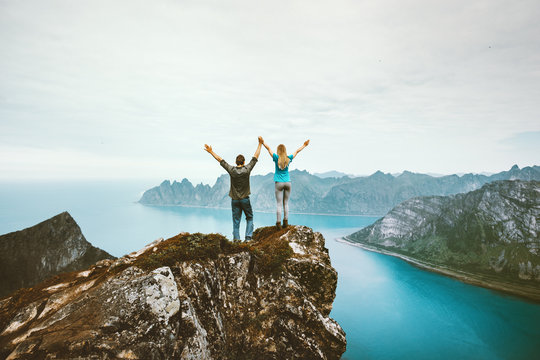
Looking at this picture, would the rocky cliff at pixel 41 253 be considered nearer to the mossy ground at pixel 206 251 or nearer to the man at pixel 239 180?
the mossy ground at pixel 206 251

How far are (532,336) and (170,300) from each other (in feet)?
606

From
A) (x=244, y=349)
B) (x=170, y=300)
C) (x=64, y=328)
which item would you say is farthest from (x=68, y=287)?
(x=244, y=349)

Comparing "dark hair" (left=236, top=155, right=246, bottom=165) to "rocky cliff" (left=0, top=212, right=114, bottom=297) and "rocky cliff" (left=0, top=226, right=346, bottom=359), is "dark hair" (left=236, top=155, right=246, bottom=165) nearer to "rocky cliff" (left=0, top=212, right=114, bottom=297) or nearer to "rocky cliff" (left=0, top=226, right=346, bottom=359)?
"rocky cliff" (left=0, top=226, right=346, bottom=359)

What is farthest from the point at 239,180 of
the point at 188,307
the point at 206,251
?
the point at 188,307

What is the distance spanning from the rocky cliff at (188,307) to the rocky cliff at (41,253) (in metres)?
58.8

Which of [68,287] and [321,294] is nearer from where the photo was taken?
[68,287]

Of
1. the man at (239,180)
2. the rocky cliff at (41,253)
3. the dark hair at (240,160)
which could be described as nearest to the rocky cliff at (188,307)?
the man at (239,180)

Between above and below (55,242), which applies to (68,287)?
above

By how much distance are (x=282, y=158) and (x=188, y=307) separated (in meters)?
8.71

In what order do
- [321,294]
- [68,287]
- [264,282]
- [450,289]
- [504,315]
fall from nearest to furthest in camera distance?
1. [68,287]
2. [264,282]
3. [321,294]
4. [504,315]
5. [450,289]

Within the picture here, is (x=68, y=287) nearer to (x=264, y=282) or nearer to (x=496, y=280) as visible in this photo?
(x=264, y=282)

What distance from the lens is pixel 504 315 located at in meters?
137

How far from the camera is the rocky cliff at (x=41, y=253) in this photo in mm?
53156

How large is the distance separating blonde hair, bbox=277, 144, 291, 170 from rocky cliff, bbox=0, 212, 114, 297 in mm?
63813
